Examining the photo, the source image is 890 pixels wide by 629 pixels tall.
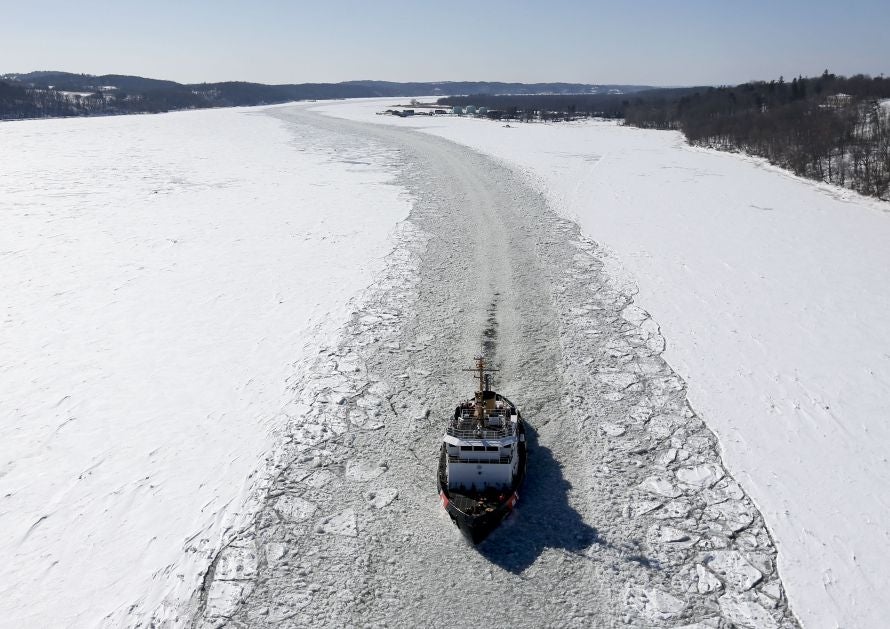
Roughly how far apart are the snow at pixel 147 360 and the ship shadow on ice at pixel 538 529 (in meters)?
2.60

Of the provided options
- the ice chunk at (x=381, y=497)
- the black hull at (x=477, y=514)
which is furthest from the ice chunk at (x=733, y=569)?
the ice chunk at (x=381, y=497)

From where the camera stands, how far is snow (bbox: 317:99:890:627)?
9.80 metres

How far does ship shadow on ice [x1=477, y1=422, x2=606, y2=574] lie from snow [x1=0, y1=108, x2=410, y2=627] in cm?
260

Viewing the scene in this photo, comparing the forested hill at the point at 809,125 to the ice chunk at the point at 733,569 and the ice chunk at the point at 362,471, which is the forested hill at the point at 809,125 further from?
the ice chunk at the point at 362,471

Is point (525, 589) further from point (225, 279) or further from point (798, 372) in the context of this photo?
point (225, 279)

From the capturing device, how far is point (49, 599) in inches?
348

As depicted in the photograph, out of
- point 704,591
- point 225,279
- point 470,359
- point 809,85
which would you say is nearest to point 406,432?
point 470,359

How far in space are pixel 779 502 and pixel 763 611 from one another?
272cm

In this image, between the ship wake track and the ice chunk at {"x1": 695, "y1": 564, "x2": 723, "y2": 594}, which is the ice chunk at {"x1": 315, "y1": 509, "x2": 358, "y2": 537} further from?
the ice chunk at {"x1": 695, "y1": 564, "x2": 723, "y2": 594}

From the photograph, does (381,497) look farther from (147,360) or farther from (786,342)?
(786,342)

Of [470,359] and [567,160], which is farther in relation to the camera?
[567,160]

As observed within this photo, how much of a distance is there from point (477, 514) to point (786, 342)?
12126 millimetres

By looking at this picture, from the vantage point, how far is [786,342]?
54.8ft

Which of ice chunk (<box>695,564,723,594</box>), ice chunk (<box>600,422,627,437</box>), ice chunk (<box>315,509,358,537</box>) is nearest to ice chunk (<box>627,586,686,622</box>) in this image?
ice chunk (<box>695,564,723,594</box>)
